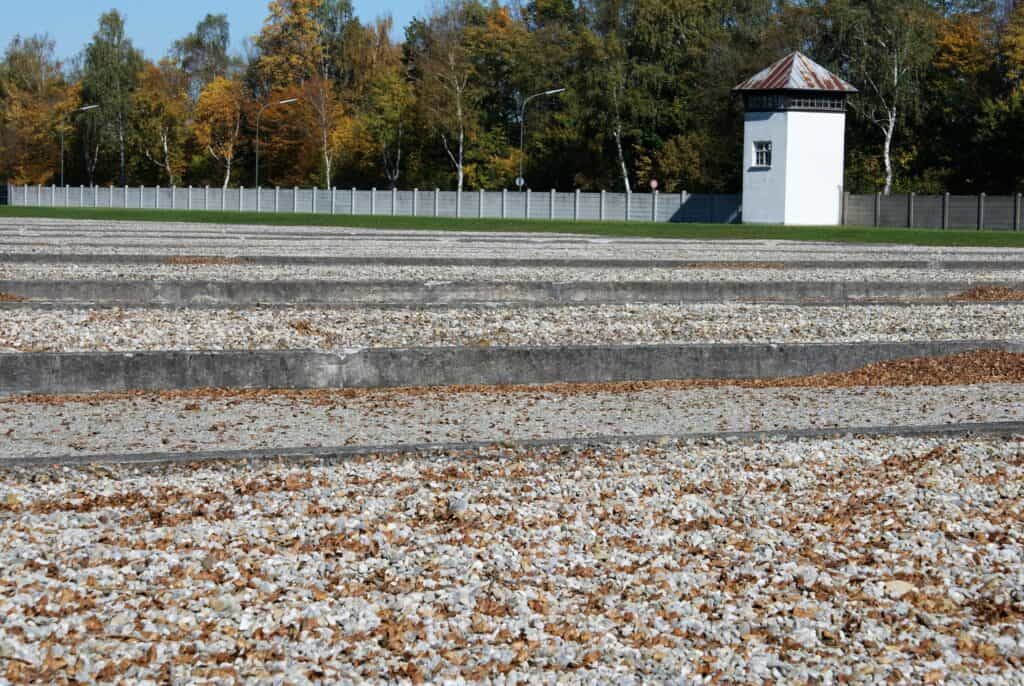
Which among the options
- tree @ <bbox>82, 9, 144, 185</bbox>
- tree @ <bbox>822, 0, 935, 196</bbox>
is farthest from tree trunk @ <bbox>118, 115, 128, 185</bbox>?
tree @ <bbox>822, 0, 935, 196</bbox>

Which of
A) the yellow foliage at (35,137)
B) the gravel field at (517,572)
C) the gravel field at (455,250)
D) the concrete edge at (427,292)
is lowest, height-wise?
the gravel field at (517,572)

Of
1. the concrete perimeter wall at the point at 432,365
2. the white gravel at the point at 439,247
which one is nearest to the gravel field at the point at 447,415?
the concrete perimeter wall at the point at 432,365

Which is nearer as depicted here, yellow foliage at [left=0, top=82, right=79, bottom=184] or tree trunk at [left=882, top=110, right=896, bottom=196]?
tree trunk at [left=882, top=110, right=896, bottom=196]

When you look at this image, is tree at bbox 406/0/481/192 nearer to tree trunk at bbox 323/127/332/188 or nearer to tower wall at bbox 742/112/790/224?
tree trunk at bbox 323/127/332/188

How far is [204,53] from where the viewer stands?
396 feet

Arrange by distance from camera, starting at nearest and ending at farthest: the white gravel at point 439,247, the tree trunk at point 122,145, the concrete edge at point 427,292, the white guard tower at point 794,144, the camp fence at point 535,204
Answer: the concrete edge at point 427,292
the white gravel at point 439,247
the camp fence at point 535,204
the white guard tower at point 794,144
the tree trunk at point 122,145

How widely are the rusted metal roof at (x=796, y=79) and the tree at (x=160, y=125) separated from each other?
46.4 m

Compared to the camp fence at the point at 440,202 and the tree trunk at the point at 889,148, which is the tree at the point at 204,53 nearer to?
the camp fence at the point at 440,202

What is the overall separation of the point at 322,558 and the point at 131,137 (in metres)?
88.1

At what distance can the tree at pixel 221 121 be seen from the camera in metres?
84.9

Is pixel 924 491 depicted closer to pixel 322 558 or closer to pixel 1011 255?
pixel 322 558

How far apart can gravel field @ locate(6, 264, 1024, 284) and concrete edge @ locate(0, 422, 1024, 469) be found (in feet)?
30.4

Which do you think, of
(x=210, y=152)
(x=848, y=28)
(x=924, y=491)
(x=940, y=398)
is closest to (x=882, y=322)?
(x=940, y=398)

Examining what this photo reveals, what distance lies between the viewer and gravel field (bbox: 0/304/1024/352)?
11.3 metres
